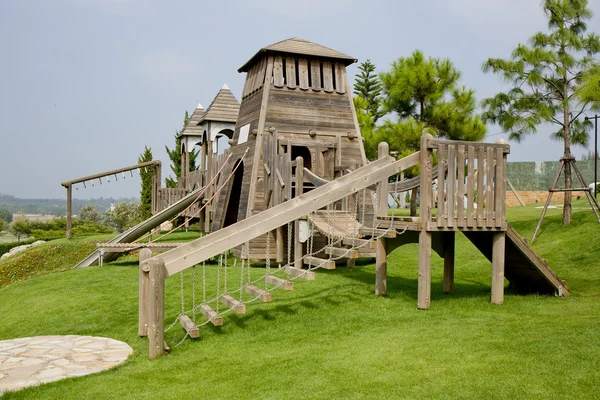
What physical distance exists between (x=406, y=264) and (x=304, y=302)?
18.1ft

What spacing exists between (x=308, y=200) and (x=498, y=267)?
3494mm

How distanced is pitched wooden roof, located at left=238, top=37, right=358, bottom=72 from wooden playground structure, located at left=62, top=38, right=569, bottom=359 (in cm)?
3

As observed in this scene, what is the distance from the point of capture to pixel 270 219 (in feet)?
26.4

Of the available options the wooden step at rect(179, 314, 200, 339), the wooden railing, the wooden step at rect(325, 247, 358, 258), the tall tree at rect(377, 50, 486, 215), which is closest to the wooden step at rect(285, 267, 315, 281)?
the wooden step at rect(325, 247, 358, 258)

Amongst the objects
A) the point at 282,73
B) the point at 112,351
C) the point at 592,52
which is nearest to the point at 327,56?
the point at 282,73

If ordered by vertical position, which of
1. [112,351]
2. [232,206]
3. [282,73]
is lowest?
[112,351]

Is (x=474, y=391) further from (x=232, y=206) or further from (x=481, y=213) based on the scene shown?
(x=232, y=206)

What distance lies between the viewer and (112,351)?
7484 millimetres

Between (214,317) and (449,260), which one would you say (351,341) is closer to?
(214,317)

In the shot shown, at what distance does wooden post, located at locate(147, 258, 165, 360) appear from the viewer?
709cm

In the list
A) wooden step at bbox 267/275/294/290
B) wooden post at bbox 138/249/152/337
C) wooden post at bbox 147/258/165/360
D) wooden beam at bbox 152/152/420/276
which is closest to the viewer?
wooden post at bbox 147/258/165/360

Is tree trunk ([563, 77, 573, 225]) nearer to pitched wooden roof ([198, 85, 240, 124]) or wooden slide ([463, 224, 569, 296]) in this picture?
wooden slide ([463, 224, 569, 296])

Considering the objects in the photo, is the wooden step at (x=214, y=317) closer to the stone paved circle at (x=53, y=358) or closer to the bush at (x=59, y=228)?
the stone paved circle at (x=53, y=358)

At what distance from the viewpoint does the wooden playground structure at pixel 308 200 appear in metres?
8.08
